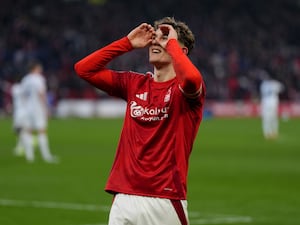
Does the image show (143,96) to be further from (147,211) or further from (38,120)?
(38,120)

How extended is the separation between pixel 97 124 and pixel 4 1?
52.9ft

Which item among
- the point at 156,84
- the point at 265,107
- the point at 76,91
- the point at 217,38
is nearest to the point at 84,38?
the point at 76,91

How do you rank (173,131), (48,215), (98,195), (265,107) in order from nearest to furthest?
(173,131) < (48,215) < (98,195) < (265,107)

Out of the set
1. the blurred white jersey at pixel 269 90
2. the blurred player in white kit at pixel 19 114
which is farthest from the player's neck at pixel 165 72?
the blurred white jersey at pixel 269 90

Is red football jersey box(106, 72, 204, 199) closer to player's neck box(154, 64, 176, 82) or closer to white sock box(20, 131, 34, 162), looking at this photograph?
player's neck box(154, 64, 176, 82)

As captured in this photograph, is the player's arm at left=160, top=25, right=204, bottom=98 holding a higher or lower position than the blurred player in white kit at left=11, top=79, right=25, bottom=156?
higher

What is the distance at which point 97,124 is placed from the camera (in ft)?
147

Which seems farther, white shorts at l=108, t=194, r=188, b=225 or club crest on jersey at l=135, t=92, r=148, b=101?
club crest on jersey at l=135, t=92, r=148, b=101

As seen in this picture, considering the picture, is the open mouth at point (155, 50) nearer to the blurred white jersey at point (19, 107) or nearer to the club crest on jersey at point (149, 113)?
the club crest on jersey at point (149, 113)

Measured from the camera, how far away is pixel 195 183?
1920 cm

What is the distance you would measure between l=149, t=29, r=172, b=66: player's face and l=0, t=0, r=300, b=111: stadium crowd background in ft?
147

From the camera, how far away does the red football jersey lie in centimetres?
721

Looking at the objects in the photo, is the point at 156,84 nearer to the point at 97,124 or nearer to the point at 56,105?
the point at 97,124

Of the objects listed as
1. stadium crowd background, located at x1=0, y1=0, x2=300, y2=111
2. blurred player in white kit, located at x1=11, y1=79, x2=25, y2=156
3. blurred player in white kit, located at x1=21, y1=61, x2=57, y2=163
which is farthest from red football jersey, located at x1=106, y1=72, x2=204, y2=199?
stadium crowd background, located at x1=0, y1=0, x2=300, y2=111
